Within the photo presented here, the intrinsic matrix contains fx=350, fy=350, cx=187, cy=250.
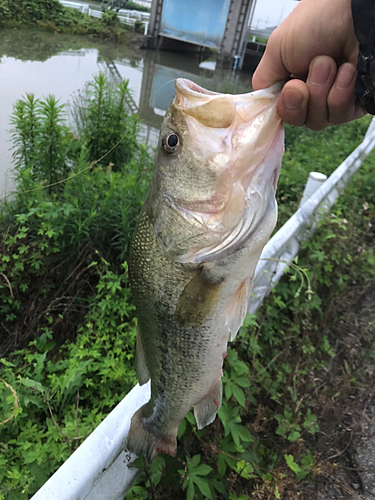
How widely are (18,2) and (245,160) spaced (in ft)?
78.6

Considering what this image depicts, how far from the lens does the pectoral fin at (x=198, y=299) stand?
4.19ft

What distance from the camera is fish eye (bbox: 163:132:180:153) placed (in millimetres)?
1246

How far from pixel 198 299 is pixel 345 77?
0.94 m

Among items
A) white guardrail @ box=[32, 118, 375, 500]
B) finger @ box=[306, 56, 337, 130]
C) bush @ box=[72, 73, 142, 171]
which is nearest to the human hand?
finger @ box=[306, 56, 337, 130]

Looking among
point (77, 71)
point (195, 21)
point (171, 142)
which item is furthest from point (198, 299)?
point (195, 21)

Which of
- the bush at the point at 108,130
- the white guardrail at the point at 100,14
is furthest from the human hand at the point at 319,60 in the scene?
the white guardrail at the point at 100,14

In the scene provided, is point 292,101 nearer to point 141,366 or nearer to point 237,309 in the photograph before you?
point 237,309

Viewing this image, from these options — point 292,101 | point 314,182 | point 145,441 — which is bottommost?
point 145,441

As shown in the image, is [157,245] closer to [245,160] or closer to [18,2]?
[245,160]

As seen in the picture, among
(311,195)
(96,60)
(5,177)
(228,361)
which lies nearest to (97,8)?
(96,60)

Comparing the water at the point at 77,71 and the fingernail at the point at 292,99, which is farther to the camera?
the water at the point at 77,71

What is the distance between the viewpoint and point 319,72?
1.22m

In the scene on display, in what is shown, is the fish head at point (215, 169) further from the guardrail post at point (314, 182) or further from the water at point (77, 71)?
the guardrail post at point (314, 182)

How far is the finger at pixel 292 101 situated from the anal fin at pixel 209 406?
109 cm
